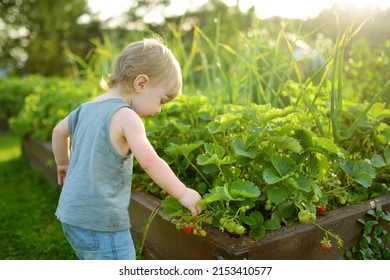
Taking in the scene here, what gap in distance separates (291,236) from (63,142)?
1002mm

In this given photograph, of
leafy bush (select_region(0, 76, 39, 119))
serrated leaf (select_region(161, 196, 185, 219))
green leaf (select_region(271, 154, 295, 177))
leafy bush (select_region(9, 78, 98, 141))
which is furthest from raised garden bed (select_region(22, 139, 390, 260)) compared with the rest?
leafy bush (select_region(0, 76, 39, 119))

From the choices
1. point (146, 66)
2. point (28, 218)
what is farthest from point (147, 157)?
point (28, 218)

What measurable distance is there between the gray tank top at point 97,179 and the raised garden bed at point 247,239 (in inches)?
13.3

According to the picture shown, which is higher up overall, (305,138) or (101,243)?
(305,138)

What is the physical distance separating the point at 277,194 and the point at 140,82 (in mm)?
646

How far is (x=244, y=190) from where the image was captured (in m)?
1.73

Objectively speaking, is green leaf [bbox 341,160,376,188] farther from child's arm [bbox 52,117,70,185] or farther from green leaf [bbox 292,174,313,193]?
child's arm [bbox 52,117,70,185]

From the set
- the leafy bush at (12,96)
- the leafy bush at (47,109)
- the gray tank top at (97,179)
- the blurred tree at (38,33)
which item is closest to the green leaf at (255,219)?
the gray tank top at (97,179)

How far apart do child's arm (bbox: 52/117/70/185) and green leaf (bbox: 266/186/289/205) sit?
0.84 meters

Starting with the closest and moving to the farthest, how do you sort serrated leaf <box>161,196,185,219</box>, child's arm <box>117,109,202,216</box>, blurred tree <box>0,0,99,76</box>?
1. child's arm <box>117,109,202,216</box>
2. serrated leaf <box>161,196,185,219</box>
3. blurred tree <box>0,0,99,76</box>

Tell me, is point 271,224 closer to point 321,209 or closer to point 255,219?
point 255,219

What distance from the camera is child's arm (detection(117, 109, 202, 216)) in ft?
5.34

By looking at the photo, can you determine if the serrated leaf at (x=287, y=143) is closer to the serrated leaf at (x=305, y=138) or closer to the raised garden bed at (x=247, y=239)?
the serrated leaf at (x=305, y=138)

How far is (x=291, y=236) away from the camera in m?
1.85
